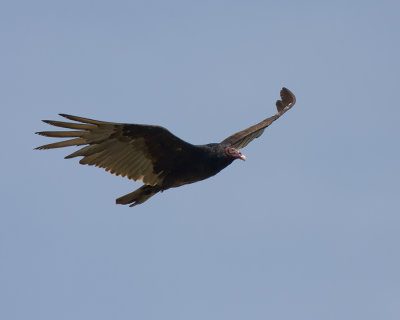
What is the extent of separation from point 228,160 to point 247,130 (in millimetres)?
2194

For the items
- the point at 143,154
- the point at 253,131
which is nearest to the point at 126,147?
the point at 143,154

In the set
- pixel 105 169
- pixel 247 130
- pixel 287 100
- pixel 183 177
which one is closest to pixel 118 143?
pixel 105 169

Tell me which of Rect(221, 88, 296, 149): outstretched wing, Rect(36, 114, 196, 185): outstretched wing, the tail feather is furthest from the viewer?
Rect(221, 88, 296, 149): outstretched wing

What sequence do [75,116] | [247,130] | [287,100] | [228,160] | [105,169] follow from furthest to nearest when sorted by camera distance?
[287,100] → [247,130] → [228,160] → [105,169] → [75,116]

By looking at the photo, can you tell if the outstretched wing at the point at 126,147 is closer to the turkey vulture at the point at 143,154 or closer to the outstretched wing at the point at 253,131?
the turkey vulture at the point at 143,154

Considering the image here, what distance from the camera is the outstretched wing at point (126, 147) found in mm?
11602

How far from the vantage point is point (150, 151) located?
40.2 feet

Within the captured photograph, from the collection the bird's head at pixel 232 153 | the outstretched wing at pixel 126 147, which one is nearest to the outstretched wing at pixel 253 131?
the bird's head at pixel 232 153

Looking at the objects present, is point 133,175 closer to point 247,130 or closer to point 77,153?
point 77,153

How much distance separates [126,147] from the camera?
39.6 ft

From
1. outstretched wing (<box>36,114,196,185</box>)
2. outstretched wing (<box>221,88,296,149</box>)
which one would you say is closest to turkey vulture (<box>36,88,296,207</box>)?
outstretched wing (<box>36,114,196,185</box>)

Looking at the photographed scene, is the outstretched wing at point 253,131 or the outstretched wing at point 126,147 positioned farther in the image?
the outstretched wing at point 253,131

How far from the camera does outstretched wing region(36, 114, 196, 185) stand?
38.1 feet

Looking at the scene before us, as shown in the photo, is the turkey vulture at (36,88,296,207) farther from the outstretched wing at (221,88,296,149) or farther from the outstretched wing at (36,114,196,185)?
the outstretched wing at (221,88,296,149)
